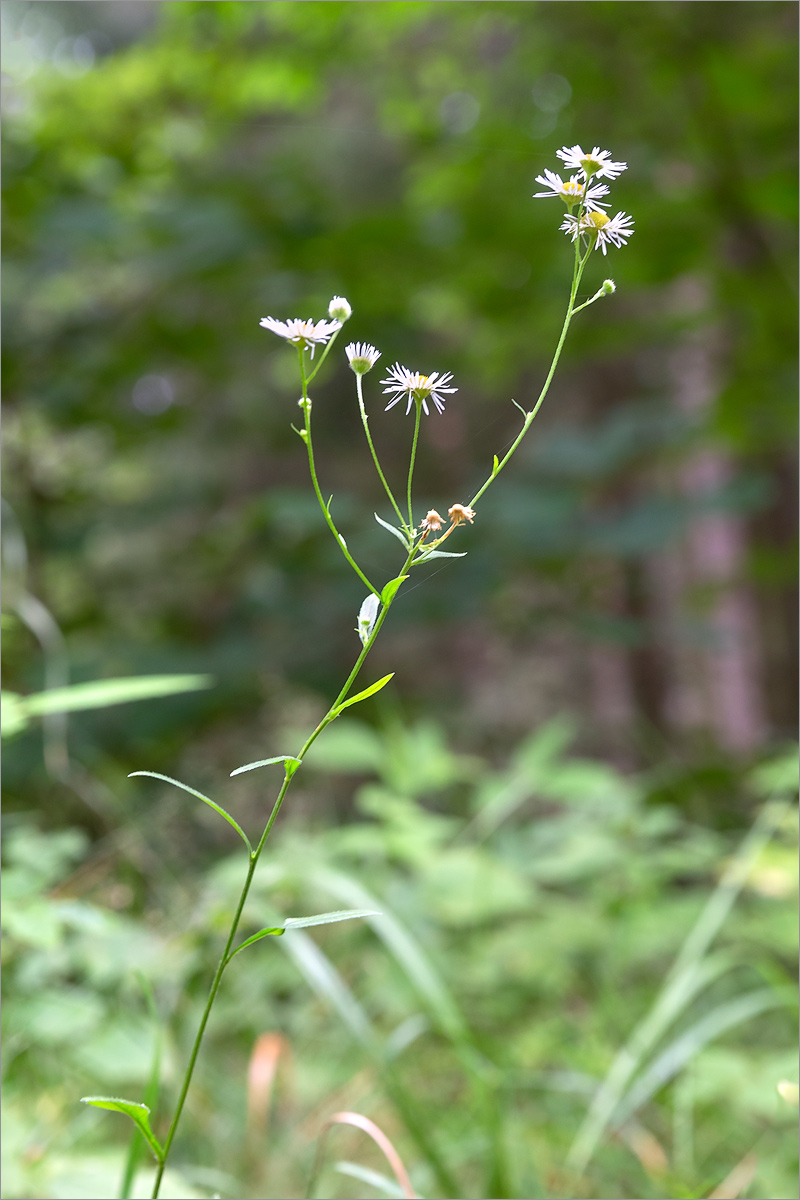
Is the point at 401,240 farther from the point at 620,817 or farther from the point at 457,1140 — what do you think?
the point at 457,1140

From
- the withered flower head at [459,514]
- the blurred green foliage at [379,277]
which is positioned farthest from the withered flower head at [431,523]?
the blurred green foliage at [379,277]

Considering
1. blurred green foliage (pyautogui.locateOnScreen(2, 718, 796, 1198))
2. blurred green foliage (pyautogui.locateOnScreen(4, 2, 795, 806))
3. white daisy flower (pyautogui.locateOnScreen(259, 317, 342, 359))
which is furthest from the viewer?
blurred green foliage (pyautogui.locateOnScreen(4, 2, 795, 806))

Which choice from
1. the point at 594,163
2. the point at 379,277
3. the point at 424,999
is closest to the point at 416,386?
the point at 594,163

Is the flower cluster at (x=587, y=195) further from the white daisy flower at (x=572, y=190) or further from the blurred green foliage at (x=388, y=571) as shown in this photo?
the blurred green foliage at (x=388, y=571)

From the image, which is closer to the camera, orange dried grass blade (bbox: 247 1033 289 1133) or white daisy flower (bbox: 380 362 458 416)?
white daisy flower (bbox: 380 362 458 416)

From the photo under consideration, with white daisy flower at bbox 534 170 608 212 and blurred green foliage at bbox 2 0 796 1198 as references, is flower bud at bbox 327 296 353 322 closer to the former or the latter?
white daisy flower at bbox 534 170 608 212

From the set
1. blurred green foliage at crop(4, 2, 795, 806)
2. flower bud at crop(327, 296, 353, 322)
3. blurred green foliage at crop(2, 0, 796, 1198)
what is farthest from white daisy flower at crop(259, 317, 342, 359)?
blurred green foliage at crop(4, 2, 795, 806)

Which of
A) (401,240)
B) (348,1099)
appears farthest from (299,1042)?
(401,240)

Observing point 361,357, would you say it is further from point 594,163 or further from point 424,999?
point 424,999
